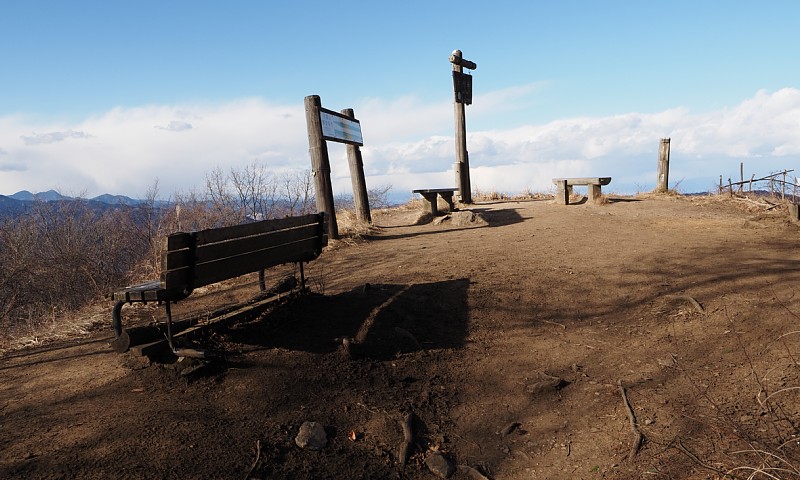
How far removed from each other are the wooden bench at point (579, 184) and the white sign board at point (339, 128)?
612cm

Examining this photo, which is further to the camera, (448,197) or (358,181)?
(448,197)

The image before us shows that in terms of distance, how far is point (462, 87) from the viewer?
1562 centimetres

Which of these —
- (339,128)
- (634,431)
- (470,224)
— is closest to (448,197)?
(470,224)

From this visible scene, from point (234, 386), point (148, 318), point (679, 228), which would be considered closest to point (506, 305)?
point (234, 386)

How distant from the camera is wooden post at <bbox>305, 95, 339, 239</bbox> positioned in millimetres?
10188

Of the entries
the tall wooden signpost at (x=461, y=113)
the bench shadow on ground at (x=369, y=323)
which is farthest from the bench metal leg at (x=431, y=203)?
the bench shadow on ground at (x=369, y=323)

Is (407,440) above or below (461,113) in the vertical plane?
below

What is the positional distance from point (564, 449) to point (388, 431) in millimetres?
1210

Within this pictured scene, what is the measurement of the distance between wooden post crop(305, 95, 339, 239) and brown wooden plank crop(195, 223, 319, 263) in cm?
410

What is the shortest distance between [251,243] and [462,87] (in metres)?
11.8

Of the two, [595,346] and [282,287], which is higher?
[282,287]

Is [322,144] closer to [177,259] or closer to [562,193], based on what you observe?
[177,259]

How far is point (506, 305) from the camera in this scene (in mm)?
6090

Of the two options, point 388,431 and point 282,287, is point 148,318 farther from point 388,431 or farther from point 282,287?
point 388,431
